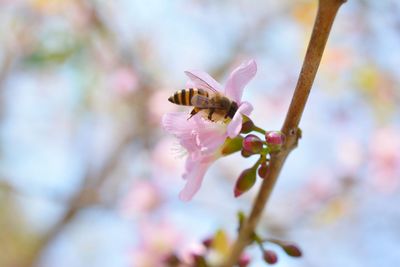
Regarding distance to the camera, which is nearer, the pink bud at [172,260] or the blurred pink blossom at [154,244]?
the pink bud at [172,260]

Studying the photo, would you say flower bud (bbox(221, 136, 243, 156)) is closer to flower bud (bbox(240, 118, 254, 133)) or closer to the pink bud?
flower bud (bbox(240, 118, 254, 133))

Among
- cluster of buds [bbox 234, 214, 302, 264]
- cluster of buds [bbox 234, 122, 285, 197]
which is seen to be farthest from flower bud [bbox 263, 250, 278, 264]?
cluster of buds [bbox 234, 122, 285, 197]

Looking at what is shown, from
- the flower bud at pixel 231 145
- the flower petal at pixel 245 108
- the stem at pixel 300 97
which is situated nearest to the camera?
the stem at pixel 300 97

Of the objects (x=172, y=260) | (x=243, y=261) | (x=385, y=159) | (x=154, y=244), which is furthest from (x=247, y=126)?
(x=385, y=159)

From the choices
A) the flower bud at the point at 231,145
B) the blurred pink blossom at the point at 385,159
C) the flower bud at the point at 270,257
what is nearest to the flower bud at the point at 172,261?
the flower bud at the point at 270,257

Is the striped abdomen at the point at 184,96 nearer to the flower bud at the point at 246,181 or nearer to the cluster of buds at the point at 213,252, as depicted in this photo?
the flower bud at the point at 246,181

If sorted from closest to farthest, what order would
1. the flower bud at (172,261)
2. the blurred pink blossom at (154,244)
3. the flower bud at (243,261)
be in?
the flower bud at (243,261) → the flower bud at (172,261) → the blurred pink blossom at (154,244)

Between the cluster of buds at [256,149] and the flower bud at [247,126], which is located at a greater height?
the flower bud at [247,126]

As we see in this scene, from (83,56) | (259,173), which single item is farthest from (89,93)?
(259,173)
